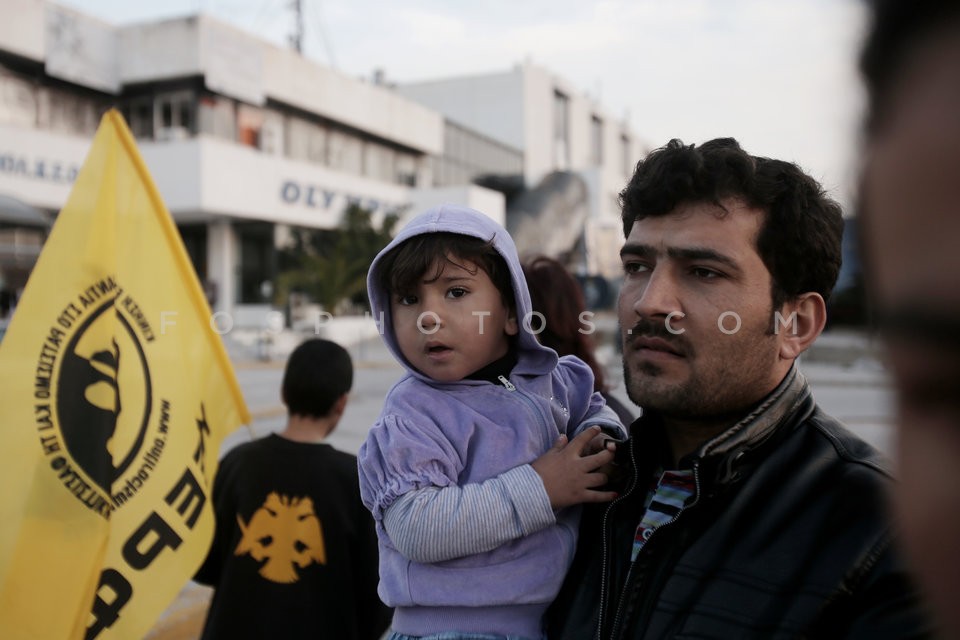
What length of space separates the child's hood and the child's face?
60 millimetres

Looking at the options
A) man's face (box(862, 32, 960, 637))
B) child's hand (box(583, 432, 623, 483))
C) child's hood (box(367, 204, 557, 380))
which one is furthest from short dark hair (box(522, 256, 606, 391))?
man's face (box(862, 32, 960, 637))

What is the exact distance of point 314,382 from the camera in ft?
9.65

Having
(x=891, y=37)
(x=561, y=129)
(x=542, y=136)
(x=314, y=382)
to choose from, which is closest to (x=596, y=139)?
(x=561, y=129)

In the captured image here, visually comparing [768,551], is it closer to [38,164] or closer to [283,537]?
[283,537]

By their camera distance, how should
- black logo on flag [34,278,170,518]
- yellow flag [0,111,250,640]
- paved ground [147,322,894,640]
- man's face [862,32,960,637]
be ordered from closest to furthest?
1. man's face [862,32,960,637]
2. yellow flag [0,111,250,640]
3. black logo on flag [34,278,170,518]
4. paved ground [147,322,894,640]

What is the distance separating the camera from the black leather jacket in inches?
42.9

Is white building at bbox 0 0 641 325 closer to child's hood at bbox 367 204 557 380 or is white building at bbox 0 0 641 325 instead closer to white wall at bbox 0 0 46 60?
white wall at bbox 0 0 46 60

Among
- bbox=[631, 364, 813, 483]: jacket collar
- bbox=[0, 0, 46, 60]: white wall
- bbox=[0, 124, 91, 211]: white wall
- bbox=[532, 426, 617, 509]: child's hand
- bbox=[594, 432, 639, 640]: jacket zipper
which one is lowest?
bbox=[594, 432, 639, 640]: jacket zipper

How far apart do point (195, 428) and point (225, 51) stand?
23301mm

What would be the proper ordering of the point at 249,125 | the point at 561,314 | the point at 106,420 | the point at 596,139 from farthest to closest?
the point at 596,139
the point at 249,125
the point at 561,314
the point at 106,420

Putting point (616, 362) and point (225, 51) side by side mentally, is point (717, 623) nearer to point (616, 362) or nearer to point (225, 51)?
point (616, 362)

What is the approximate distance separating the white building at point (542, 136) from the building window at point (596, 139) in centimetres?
10

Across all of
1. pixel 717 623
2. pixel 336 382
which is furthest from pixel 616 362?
pixel 717 623

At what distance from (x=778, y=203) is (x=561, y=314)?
5.44ft
